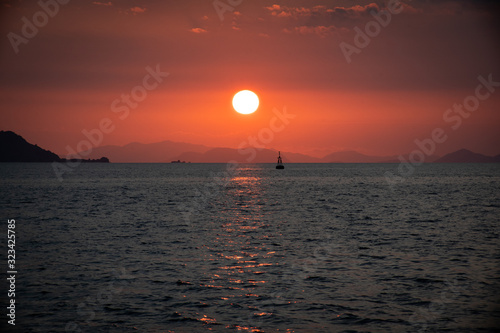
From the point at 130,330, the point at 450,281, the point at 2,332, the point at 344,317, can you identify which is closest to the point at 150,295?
the point at 130,330

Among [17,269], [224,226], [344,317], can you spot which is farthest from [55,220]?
[344,317]

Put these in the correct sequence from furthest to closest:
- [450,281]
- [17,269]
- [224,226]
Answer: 1. [224,226]
2. [17,269]
3. [450,281]

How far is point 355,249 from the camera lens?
31.6 m

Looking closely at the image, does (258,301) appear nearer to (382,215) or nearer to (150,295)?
(150,295)

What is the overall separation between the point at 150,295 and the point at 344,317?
936cm

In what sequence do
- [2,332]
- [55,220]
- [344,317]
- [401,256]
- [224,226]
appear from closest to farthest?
[2,332] < [344,317] < [401,256] < [224,226] < [55,220]

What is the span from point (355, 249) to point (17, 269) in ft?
75.1

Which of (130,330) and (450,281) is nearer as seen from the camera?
(130,330)

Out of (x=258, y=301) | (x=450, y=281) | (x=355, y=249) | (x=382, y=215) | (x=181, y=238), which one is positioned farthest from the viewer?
(x=382, y=215)

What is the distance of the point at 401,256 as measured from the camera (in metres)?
28.9

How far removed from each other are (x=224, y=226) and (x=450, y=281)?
26.5 metres

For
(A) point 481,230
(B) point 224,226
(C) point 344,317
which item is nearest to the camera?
(C) point 344,317

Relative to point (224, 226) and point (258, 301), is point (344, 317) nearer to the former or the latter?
point (258, 301)

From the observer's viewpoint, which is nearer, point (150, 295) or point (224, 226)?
point (150, 295)
